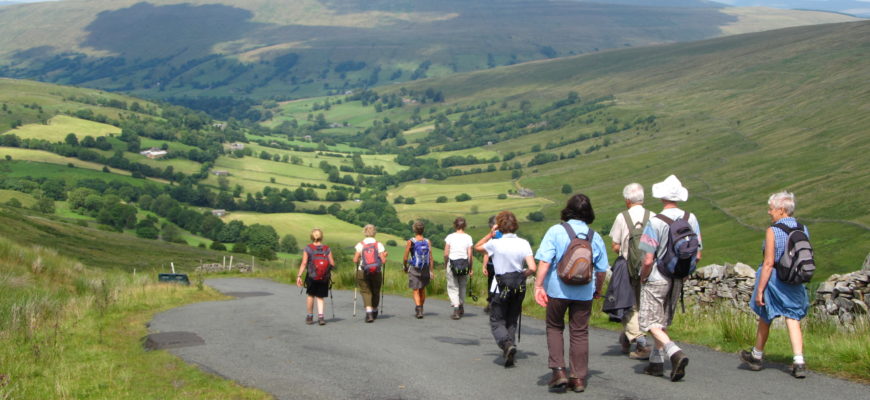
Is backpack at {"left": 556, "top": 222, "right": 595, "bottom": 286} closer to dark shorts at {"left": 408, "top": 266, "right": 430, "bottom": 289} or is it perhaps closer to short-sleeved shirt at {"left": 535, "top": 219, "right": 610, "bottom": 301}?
short-sleeved shirt at {"left": 535, "top": 219, "right": 610, "bottom": 301}

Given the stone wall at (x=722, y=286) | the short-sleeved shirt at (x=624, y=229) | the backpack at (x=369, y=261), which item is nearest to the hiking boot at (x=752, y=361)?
the short-sleeved shirt at (x=624, y=229)

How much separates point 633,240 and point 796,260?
2123 millimetres

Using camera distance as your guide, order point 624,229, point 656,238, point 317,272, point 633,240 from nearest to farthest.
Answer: point 656,238 → point 633,240 → point 624,229 → point 317,272

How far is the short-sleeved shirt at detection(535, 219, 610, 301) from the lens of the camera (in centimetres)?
1037

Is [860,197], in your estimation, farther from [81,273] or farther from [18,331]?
[18,331]

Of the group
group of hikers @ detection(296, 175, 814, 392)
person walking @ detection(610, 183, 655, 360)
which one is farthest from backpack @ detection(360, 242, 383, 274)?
person walking @ detection(610, 183, 655, 360)

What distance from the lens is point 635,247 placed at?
38.2 feet

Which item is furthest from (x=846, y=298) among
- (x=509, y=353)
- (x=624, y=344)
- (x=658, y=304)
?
(x=509, y=353)

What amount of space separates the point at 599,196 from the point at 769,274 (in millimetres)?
161880

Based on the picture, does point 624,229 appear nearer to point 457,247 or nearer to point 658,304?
point 658,304

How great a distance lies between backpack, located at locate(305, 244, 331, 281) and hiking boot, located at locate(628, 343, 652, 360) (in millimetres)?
7307

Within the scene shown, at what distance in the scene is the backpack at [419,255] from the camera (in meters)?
18.0

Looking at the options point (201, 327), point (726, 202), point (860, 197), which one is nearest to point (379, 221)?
point (726, 202)

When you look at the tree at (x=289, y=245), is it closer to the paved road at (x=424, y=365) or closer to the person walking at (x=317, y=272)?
the paved road at (x=424, y=365)
